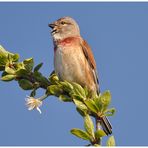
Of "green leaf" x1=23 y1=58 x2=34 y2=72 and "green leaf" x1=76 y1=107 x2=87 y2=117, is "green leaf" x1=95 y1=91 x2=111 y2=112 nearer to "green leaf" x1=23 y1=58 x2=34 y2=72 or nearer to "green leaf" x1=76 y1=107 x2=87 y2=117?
"green leaf" x1=76 y1=107 x2=87 y2=117

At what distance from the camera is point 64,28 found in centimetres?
653

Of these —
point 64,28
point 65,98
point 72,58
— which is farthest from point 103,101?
point 64,28

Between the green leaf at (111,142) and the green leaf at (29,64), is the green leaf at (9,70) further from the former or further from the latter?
the green leaf at (111,142)

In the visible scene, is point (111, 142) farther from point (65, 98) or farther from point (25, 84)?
point (25, 84)

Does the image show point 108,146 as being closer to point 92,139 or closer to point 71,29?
point 92,139

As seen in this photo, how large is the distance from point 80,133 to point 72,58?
400 centimetres

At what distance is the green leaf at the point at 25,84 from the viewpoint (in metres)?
2.46

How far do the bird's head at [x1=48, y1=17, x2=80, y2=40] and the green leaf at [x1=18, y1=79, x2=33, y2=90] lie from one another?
380 cm

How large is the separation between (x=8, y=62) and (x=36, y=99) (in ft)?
1.10

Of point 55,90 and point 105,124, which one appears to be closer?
point 55,90

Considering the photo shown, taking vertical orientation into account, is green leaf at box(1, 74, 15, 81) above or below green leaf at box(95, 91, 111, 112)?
above

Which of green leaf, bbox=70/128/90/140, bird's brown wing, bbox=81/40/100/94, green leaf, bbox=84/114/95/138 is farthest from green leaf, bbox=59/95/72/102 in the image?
bird's brown wing, bbox=81/40/100/94

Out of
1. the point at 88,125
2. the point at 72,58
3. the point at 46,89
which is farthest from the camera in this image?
the point at 72,58

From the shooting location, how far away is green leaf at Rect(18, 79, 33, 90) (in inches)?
97.0
